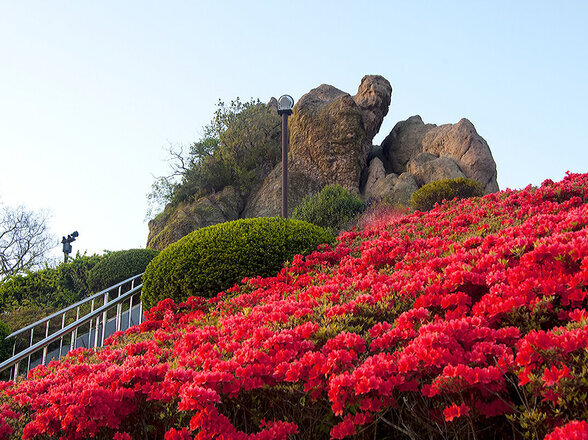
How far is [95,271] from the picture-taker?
1572cm

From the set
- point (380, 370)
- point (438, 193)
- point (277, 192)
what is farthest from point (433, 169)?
point (380, 370)

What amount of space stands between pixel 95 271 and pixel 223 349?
553 inches

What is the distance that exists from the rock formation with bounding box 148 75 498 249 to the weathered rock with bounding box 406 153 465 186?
0.04 meters

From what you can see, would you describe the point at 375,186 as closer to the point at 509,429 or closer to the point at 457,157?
the point at 457,157

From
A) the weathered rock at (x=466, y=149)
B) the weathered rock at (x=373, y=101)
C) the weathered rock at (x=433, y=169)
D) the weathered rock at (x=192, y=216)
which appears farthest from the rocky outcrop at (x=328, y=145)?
the weathered rock at (x=466, y=149)

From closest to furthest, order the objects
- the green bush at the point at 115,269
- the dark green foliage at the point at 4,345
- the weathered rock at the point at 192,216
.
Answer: the dark green foliage at the point at 4,345 → the green bush at the point at 115,269 → the weathered rock at the point at 192,216

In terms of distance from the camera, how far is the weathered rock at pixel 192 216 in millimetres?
19562

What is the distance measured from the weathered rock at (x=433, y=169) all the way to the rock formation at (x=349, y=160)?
39 millimetres

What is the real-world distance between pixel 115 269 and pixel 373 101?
1312 centimetres

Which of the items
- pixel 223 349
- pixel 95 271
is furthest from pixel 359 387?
pixel 95 271

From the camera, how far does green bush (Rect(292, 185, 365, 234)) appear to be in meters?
15.2

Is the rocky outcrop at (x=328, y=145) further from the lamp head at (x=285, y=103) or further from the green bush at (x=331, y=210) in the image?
the lamp head at (x=285, y=103)

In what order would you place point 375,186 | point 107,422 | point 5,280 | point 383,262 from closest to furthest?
point 107,422 < point 383,262 < point 5,280 < point 375,186

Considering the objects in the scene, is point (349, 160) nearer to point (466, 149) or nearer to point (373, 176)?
point (373, 176)
